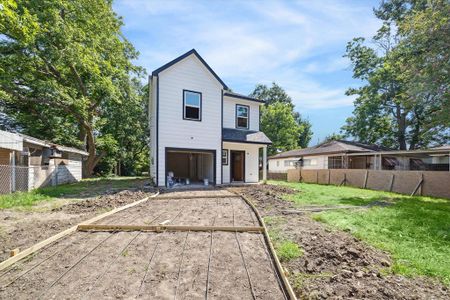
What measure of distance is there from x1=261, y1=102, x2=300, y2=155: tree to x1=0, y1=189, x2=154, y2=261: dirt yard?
24.1m

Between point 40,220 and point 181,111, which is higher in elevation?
point 181,111

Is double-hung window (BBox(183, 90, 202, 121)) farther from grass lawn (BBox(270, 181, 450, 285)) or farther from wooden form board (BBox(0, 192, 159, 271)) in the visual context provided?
wooden form board (BBox(0, 192, 159, 271))

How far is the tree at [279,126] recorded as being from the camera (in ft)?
100

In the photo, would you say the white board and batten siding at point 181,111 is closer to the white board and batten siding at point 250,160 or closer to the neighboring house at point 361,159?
the white board and batten siding at point 250,160

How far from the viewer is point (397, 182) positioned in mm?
13555

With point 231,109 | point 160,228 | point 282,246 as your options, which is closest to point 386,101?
point 231,109

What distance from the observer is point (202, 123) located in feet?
44.7

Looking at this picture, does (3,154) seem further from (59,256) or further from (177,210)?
(59,256)

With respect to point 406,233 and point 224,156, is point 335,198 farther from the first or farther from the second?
point 224,156

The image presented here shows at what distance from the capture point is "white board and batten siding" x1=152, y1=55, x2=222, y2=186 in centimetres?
1259

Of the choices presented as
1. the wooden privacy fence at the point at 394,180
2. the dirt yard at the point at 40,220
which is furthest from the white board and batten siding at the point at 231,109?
the dirt yard at the point at 40,220

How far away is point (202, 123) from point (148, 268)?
34.6ft

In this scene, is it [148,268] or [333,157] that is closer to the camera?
[148,268]

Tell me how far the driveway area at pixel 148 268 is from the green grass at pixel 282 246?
206mm
